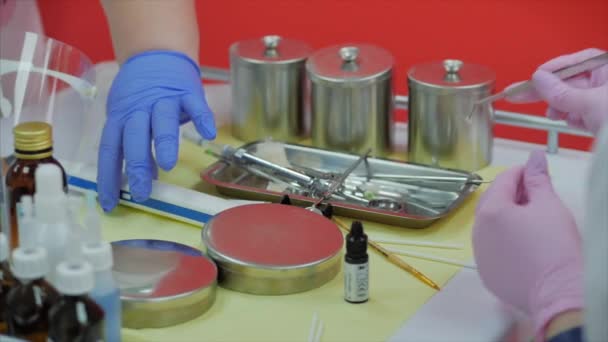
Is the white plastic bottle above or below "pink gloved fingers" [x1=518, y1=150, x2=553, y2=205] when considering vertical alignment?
above

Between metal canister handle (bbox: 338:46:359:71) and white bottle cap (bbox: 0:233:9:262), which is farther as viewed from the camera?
metal canister handle (bbox: 338:46:359:71)

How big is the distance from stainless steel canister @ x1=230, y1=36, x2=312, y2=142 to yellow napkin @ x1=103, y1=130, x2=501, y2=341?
332 mm

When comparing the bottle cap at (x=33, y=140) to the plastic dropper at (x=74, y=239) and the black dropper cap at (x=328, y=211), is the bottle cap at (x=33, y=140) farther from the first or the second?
the black dropper cap at (x=328, y=211)

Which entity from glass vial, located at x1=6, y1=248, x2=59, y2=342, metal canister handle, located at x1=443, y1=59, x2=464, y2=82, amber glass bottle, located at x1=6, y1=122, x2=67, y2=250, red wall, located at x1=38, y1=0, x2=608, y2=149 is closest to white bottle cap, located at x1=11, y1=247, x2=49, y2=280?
glass vial, located at x1=6, y1=248, x2=59, y2=342

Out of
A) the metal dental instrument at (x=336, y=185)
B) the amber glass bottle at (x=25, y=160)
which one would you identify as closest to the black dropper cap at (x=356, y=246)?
the metal dental instrument at (x=336, y=185)

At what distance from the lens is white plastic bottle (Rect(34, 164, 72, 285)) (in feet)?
2.58

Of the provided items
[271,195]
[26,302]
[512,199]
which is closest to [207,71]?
[271,195]

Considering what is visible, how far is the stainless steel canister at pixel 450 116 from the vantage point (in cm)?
134

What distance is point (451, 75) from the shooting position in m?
1.36

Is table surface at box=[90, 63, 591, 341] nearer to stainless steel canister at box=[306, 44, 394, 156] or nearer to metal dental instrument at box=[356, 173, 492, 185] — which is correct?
metal dental instrument at box=[356, 173, 492, 185]

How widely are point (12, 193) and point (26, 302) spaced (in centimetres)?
21

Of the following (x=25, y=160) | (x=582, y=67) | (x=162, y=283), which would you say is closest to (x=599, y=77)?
(x=582, y=67)

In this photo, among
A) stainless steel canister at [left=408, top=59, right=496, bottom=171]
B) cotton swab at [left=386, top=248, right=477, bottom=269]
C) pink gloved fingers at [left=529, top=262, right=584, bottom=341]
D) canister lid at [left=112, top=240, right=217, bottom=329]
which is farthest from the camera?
stainless steel canister at [left=408, top=59, right=496, bottom=171]

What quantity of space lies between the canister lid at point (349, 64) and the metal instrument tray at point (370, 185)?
0.12 meters
